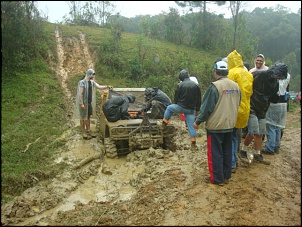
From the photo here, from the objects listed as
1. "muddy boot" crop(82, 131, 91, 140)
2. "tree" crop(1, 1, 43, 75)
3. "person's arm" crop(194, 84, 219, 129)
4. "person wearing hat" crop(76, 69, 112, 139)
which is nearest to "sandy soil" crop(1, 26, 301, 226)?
"person's arm" crop(194, 84, 219, 129)

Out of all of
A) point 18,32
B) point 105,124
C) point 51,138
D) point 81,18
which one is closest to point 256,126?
point 105,124

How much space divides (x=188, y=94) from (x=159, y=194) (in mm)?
2417

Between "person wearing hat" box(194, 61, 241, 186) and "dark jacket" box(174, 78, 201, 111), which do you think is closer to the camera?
"person wearing hat" box(194, 61, 241, 186)

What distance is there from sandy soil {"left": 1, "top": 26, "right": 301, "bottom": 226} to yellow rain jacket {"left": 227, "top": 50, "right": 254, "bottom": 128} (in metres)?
0.91

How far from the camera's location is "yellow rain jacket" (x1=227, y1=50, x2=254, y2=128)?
4.75m

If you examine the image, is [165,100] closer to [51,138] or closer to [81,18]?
[51,138]

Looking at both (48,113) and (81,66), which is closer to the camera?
(48,113)

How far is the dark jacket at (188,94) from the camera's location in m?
6.09

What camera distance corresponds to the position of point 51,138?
7.73 meters

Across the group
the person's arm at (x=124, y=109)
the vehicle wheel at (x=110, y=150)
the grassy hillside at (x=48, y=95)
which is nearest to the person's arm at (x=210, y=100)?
the vehicle wheel at (x=110, y=150)

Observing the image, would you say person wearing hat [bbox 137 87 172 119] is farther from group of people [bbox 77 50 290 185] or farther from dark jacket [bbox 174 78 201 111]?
dark jacket [bbox 174 78 201 111]

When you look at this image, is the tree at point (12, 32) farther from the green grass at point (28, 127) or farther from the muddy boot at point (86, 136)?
the muddy boot at point (86, 136)

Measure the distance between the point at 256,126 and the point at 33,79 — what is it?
9426 mm

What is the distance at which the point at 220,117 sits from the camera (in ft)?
14.0
